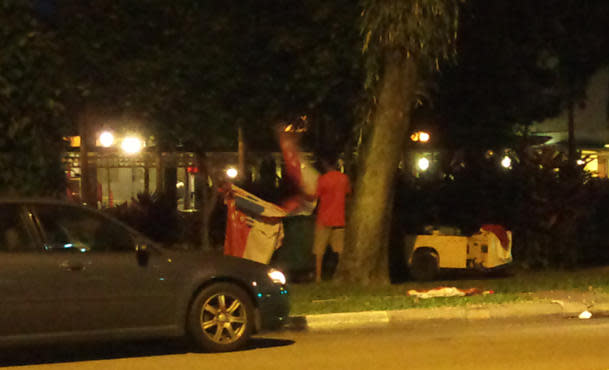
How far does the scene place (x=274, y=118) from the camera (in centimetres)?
1642

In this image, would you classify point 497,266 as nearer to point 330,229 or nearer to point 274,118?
point 330,229

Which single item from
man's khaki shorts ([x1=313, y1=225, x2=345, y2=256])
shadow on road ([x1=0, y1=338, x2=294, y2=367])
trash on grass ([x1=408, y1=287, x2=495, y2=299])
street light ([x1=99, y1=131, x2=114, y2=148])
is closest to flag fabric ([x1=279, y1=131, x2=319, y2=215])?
man's khaki shorts ([x1=313, y1=225, x2=345, y2=256])

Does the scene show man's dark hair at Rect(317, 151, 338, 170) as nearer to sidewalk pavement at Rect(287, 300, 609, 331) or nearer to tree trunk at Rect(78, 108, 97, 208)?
tree trunk at Rect(78, 108, 97, 208)

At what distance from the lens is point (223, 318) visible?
984 cm

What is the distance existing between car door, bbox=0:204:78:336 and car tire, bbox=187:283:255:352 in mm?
1181

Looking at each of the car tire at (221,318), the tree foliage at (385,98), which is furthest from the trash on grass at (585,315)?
the car tire at (221,318)

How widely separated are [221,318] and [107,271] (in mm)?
1239

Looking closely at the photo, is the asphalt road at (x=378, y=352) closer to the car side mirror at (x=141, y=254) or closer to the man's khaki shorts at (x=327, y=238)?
the car side mirror at (x=141, y=254)

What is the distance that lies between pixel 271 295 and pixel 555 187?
9784mm

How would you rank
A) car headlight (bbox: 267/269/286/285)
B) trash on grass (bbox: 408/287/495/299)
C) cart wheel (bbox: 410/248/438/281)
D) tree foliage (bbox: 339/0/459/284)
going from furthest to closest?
cart wheel (bbox: 410/248/438/281) < tree foliage (bbox: 339/0/459/284) < trash on grass (bbox: 408/287/495/299) < car headlight (bbox: 267/269/286/285)

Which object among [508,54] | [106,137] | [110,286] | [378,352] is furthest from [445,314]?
[106,137]

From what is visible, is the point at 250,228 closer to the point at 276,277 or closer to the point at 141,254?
the point at 276,277

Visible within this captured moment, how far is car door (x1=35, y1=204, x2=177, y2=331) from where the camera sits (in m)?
9.21

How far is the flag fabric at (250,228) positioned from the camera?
50.9 ft
